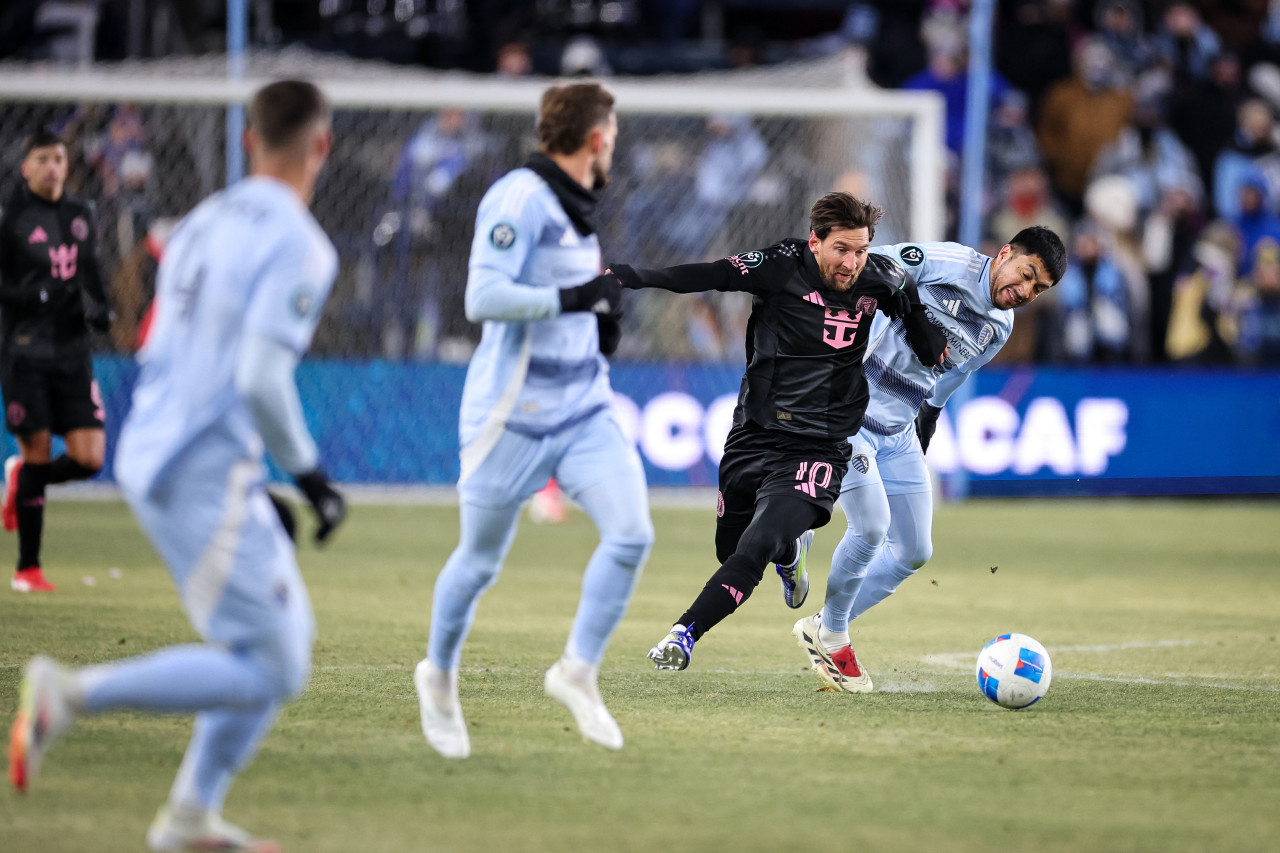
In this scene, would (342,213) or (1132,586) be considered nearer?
(1132,586)

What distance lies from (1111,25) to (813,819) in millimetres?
17165

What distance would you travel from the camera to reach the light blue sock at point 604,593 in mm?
5180

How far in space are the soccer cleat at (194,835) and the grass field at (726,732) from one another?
0.47 ft

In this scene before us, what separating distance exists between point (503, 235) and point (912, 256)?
265 cm

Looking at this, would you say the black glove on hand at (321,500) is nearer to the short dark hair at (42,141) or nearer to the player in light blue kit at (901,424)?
the player in light blue kit at (901,424)

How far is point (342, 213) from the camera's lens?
640 inches

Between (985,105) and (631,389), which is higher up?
(985,105)

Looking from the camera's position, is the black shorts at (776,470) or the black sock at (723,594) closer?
the black sock at (723,594)

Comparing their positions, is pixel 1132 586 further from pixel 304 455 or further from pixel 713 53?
pixel 713 53

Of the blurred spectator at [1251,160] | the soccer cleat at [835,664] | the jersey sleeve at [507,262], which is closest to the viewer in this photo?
the jersey sleeve at [507,262]

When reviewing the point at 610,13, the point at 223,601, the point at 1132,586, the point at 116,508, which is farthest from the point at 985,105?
the point at 223,601

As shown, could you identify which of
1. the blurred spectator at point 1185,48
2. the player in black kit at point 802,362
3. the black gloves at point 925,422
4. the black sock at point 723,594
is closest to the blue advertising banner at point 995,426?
the blurred spectator at point 1185,48

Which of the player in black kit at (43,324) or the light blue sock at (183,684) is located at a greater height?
the light blue sock at (183,684)

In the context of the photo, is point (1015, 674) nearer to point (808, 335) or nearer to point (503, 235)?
point (808, 335)
